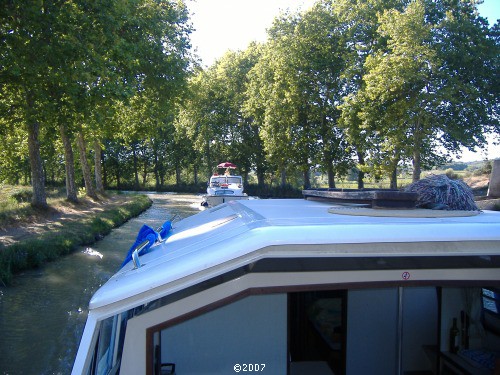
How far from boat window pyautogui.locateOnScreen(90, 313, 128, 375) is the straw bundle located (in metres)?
2.16

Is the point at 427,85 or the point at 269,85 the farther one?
the point at 269,85

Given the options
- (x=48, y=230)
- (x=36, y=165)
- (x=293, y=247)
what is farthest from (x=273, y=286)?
(x=36, y=165)

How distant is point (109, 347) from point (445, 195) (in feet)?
8.02

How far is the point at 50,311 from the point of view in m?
9.22

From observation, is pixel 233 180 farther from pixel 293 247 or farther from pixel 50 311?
pixel 293 247

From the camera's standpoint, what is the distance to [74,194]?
24203 millimetres

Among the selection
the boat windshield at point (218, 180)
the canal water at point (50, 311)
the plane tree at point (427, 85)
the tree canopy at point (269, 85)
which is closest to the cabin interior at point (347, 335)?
the canal water at point (50, 311)

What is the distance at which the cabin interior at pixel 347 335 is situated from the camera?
2406 millimetres

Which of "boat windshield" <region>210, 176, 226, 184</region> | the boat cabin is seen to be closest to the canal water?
the boat cabin

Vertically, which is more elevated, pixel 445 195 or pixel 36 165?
pixel 36 165

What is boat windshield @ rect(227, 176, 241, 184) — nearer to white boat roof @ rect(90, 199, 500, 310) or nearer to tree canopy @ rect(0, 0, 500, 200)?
tree canopy @ rect(0, 0, 500, 200)

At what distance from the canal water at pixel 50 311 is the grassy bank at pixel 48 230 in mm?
337

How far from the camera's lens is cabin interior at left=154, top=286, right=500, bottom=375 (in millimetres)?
2406

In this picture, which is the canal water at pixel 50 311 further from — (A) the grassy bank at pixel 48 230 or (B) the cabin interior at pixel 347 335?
(B) the cabin interior at pixel 347 335
